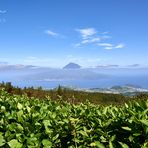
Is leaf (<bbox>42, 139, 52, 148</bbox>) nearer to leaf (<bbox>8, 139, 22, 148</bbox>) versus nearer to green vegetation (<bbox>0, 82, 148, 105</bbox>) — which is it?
leaf (<bbox>8, 139, 22, 148</bbox>)

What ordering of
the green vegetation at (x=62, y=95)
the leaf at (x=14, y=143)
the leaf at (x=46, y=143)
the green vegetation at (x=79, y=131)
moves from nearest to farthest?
the green vegetation at (x=79, y=131) → the leaf at (x=14, y=143) → the leaf at (x=46, y=143) → the green vegetation at (x=62, y=95)

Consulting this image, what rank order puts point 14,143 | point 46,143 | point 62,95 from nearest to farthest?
1. point 14,143
2. point 46,143
3. point 62,95

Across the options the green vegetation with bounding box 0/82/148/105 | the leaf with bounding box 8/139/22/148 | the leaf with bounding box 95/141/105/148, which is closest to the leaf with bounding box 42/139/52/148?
the leaf with bounding box 8/139/22/148

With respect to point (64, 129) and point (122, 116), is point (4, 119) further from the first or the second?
point (122, 116)

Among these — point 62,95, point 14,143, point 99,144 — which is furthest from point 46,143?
point 62,95

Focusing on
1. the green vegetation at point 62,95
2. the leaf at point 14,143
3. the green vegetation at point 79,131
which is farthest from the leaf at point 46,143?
the green vegetation at point 62,95

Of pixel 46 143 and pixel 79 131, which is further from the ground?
pixel 79 131

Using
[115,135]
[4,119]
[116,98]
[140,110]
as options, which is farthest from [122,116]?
[116,98]

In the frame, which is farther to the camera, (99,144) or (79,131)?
(79,131)

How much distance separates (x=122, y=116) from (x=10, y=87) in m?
25.6

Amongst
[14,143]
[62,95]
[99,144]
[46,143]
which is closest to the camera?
[99,144]

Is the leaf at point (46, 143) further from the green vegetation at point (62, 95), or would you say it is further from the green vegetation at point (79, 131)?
the green vegetation at point (62, 95)

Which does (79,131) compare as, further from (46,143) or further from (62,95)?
(62,95)

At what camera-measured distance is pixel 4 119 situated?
6.01 meters
